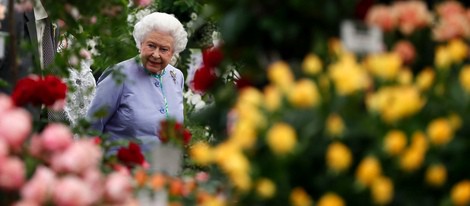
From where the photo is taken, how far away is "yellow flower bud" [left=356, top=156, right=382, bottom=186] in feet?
8.13

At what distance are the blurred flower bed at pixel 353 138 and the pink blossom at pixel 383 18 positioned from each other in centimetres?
9

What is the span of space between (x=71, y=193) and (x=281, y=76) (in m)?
0.53

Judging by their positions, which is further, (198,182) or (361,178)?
(198,182)

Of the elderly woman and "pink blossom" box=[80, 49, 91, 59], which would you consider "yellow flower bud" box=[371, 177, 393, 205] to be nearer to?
"pink blossom" box=[80, 49, 91, 59]

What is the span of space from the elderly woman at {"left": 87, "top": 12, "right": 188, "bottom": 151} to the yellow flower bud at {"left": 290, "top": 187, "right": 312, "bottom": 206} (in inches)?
128

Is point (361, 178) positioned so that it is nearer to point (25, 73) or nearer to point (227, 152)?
point (227, 152)

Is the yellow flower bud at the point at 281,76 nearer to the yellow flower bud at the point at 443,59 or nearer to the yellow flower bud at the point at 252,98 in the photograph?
the yellow flower bud at the point at 252,98

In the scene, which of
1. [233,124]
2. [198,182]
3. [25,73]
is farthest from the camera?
[25,73]

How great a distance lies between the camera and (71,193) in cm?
269

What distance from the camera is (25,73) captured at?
4352 mm

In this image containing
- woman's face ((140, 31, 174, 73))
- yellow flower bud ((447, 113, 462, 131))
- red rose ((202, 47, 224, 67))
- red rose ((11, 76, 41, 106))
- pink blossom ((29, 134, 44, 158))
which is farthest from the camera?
woman's face ((140, 31, 174, 73))

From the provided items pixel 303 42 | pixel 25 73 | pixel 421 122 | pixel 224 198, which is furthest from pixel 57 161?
pixel 25 73

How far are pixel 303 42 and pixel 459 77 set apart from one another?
0.40 meters

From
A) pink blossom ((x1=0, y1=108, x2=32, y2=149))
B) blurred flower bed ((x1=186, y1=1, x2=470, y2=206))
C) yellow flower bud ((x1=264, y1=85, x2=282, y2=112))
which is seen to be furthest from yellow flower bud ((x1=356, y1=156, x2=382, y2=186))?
pink blossom ((x1=0, y1=108, x2=32, y2=149))
